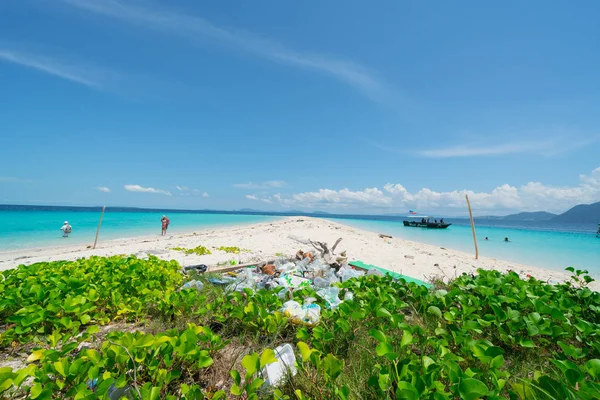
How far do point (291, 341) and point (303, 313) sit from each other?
0.34m

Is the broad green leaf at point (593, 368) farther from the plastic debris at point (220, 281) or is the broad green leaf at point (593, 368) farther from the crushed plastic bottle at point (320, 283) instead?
the plastic debris at point (220, 281)

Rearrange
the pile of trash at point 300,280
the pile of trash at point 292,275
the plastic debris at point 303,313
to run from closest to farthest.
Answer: the plastic debris at point 303,313 < the pile of trash at point 300,280 < the pile of trash at point 292,275

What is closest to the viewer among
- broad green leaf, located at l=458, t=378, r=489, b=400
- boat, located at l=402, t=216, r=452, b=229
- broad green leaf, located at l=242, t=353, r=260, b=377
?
broad green leaf, located at l=458, t=378, r=489, b=400

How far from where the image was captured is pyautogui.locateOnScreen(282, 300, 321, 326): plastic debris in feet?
8.92

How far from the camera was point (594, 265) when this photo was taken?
12.8 meters

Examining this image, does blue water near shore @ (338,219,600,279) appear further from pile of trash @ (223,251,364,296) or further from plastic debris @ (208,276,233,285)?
plastic debris @ (208,276,233,285)

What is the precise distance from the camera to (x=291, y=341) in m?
2.62

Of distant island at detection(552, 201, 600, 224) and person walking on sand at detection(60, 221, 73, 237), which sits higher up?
distant island at detection(552, 201, 600, 224)

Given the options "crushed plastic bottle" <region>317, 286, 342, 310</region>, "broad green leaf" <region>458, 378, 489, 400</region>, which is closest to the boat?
"crushed plastic bottle" <region>317, 286, 342, 310</region>

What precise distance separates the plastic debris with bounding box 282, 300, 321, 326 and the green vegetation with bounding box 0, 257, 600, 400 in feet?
0.44

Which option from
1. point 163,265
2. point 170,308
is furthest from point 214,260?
point 170,308

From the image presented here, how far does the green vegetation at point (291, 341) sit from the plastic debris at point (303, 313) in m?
0.14

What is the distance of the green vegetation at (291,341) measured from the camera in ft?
4.64

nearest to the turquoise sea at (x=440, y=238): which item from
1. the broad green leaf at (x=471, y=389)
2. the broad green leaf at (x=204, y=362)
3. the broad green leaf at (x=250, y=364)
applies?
the broad green leaf at (x=471, y=389)
